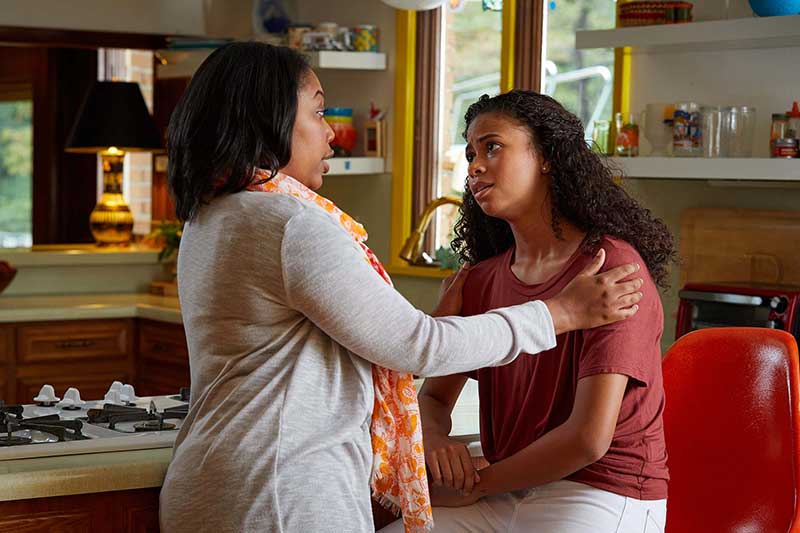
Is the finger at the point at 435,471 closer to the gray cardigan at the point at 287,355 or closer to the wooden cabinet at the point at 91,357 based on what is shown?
the gray cardigan at the point at 287,355

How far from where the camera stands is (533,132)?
2000 millimetres

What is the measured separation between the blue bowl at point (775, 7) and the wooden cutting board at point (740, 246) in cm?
58

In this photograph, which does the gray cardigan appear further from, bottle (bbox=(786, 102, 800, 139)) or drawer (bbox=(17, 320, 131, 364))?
drawer (bbox=(17, 320, 131, 364))

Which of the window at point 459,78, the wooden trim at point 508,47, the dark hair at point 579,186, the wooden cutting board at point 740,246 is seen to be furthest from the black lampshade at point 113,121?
the dark hair at point 579,186

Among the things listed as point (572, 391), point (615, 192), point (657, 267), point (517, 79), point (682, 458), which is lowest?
point (682, 458)

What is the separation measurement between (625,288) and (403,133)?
3156 mm

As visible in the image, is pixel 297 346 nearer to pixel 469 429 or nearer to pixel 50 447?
pixel 50 447

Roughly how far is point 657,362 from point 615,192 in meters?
0.31

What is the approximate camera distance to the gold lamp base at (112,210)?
18.1 feet

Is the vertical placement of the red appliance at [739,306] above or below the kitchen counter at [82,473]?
above

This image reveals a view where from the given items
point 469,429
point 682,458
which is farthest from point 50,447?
point 682,458

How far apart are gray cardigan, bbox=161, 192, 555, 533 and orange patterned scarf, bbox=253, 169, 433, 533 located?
68mm

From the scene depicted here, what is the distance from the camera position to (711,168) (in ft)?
11.2

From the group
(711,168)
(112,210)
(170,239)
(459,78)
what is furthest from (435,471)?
(112,210)
